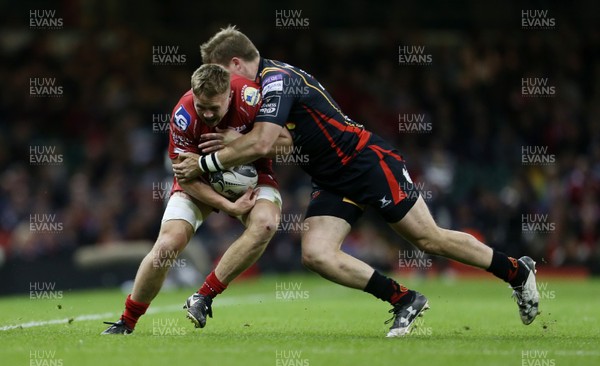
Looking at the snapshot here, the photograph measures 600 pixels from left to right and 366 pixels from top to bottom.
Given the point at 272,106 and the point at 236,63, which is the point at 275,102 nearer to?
the point at 272,106

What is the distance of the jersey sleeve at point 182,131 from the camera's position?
321 inches

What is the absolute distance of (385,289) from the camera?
324 inches

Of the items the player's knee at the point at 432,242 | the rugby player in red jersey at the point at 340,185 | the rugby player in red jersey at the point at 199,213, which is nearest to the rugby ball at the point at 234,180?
the rugby player in red jersey at the point at 199,213

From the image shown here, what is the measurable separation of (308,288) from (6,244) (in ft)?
15.5

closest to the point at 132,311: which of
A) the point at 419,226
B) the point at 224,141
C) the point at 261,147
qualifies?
the point at 224,141

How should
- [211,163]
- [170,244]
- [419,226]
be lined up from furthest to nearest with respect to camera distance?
1. [419,226]
2. [211,163]
3. [170,244]

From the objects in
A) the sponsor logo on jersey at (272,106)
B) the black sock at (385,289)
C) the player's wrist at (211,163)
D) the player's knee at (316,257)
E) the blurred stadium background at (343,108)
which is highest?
the sponsor logo on jersey at (272,106)

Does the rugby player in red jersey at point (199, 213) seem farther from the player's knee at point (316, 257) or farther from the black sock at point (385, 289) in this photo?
the black sock at point (385, 289)

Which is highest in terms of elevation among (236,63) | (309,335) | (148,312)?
(236,63)

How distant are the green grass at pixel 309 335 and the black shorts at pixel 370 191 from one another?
937 millimetres

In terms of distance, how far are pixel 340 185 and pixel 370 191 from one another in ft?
0.78

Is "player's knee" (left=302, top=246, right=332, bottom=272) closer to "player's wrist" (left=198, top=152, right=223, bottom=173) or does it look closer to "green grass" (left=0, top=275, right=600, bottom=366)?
"green grass" (left=0, top=275, right=600, bottom=366)

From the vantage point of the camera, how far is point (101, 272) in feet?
54.8

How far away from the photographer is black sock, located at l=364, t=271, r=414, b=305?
8.23m
